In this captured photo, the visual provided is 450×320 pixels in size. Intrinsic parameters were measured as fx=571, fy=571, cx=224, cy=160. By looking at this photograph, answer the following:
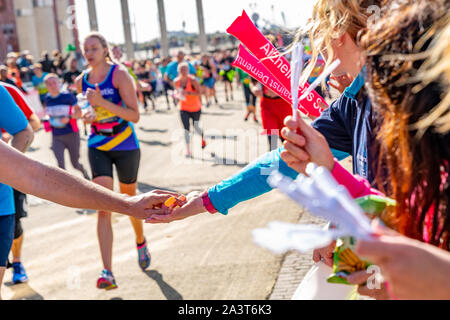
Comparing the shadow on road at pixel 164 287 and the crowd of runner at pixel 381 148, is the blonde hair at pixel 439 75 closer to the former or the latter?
the crowd of runner at pixel 381 148

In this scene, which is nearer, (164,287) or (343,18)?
(343,18)

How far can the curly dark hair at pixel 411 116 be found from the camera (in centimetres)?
131

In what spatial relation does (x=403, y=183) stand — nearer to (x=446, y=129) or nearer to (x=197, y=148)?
(x=446, y=129)

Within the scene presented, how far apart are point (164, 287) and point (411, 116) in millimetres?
3722

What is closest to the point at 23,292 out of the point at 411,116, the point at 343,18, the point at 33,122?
the point at 33,122

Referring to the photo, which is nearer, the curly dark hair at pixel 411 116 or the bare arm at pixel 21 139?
the curly dark hair at pixel 411 116

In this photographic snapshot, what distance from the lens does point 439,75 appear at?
4.22 feet

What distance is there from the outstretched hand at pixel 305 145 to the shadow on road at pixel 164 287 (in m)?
3.17

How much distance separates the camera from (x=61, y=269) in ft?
17.9

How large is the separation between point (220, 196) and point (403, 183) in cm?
119

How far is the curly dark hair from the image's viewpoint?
4.31 feet

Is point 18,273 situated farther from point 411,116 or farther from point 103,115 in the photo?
point 411,116

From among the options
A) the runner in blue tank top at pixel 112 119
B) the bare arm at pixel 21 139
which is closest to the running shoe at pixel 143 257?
the runner in blue tank top at pixel 112 119
